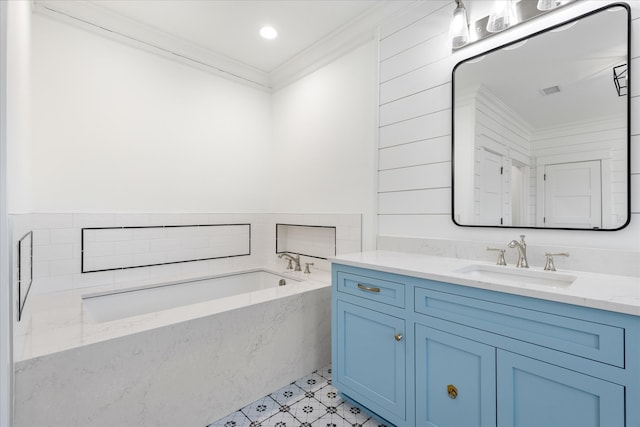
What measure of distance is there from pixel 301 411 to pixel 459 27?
2.38 meters

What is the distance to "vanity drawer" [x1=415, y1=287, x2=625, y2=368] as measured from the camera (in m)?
0.94

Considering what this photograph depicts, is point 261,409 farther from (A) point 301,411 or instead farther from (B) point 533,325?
(B) point 533,325

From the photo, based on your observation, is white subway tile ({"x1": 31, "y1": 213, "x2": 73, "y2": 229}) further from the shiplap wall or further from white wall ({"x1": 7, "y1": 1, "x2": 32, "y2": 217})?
the shiplap wall

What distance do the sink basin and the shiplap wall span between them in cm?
22

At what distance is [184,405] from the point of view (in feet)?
5.12

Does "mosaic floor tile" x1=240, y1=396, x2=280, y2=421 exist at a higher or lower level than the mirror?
lower

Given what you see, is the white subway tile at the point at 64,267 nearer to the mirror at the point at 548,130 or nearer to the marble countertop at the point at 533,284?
the marble countertop at the point at 533,284

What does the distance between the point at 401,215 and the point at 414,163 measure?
37 centimetres

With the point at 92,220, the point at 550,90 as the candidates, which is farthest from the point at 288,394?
the point at 550,90

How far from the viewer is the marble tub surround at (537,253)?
1.29 m

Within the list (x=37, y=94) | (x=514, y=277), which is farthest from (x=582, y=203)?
(x=37, y=94)

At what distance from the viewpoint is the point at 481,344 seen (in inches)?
47.8

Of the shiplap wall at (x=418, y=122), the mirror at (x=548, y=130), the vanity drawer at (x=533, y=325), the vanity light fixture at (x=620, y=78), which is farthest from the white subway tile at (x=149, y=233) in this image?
the vanity light fixture at (x=620, y=78)

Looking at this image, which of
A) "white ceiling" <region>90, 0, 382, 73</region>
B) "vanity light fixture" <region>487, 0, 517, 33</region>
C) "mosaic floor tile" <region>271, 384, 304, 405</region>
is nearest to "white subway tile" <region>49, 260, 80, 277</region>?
"mosaic floor tile" <region>271, 384, 304, 405</region>
